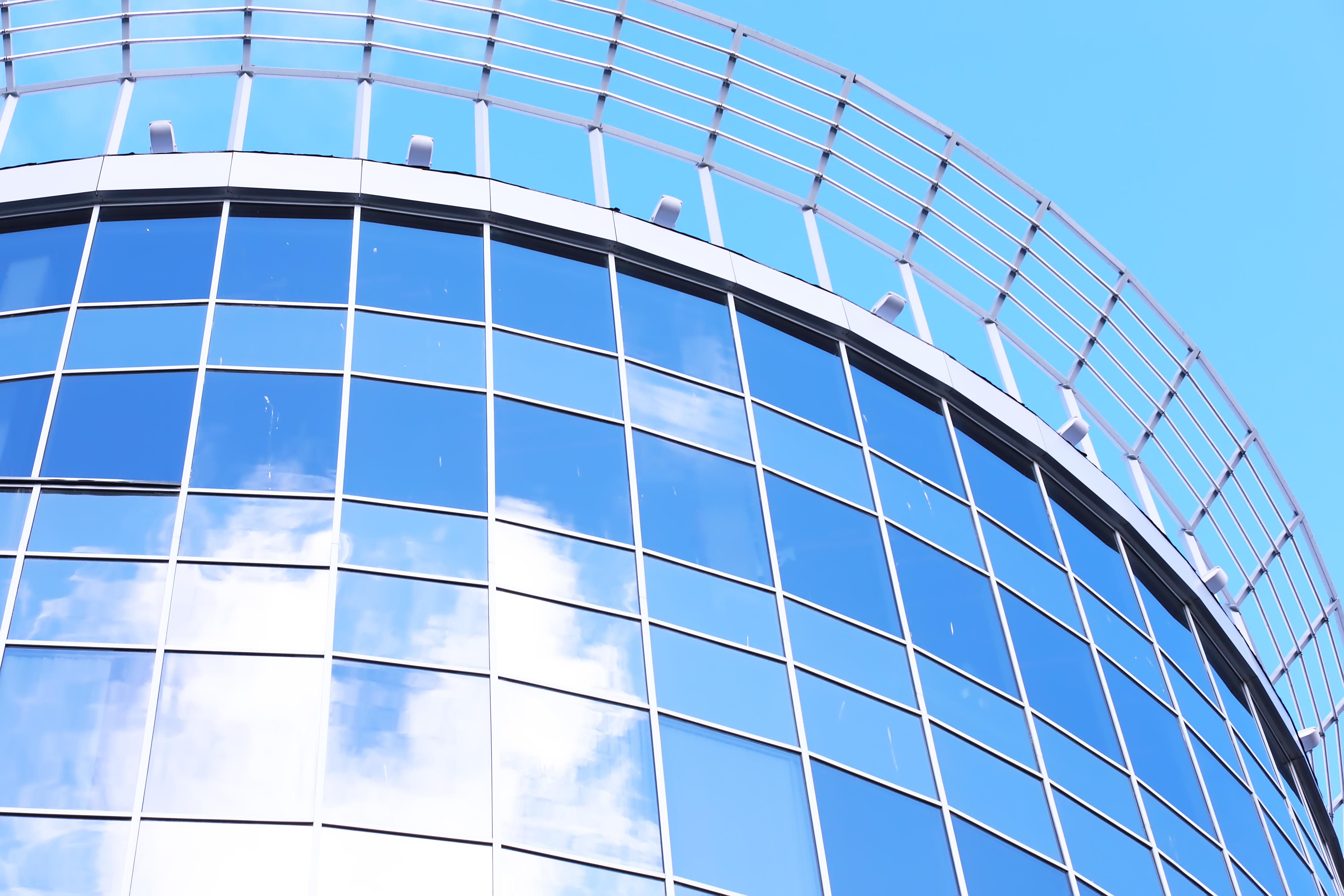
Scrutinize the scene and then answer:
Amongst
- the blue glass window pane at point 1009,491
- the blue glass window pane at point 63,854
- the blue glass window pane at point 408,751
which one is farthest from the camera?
the blue glass window pane at point 1009,491

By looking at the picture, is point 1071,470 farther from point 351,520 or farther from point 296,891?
point 296,891

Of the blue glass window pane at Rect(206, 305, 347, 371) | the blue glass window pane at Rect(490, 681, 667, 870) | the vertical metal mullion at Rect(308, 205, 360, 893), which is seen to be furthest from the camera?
the blue glass window pane at Rect(206, 305, 347, 371)

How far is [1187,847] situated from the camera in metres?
23.4

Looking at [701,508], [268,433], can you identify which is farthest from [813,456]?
[268,433]

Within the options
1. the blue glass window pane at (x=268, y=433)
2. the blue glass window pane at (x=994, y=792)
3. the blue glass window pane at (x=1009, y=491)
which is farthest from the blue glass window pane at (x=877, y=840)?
the blue glass window pane at (x=268, y=433)

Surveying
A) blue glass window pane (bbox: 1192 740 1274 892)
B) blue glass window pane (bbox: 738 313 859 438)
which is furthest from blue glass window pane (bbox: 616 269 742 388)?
blue glass window pane (bbox: 1192 740 1274 892)

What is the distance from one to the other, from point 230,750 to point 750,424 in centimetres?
945

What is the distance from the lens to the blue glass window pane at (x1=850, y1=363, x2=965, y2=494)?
25.3 meters

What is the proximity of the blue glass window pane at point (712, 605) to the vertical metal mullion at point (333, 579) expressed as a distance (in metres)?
3.84

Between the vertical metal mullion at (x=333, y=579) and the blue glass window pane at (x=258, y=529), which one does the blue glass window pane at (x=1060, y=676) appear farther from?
the blue glass window pane at (x=258, y=529)

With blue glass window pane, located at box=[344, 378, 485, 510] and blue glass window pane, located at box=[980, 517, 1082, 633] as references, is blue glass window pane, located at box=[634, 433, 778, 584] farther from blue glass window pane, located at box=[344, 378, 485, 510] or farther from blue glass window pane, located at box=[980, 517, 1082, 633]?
blue glass window pane, located at box=[980, 517, 1082, 633]

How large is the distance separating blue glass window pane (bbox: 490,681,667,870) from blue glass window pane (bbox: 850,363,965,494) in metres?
7.90

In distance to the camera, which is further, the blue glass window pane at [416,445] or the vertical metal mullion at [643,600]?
the blue glass window pane at [416,445]

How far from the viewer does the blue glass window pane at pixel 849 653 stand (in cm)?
2091
